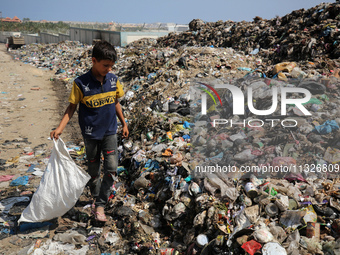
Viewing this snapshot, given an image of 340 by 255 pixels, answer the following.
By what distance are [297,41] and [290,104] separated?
487 cm

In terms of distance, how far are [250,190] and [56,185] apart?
1.80 metres

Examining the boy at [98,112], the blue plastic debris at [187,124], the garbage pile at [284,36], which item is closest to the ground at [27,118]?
the boy at [98,112]

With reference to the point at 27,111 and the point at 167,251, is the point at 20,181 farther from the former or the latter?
the point at 27,111

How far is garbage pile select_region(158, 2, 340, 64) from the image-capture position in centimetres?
722

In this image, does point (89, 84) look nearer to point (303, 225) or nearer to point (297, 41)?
point (303, 225)

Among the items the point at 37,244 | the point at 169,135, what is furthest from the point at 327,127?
the point at 37,244

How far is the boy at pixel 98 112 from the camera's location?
7.70 feet

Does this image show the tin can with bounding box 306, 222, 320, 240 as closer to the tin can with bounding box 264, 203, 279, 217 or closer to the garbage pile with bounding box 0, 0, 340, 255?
the garbage pile with bounding box 0, 0, 340, 255

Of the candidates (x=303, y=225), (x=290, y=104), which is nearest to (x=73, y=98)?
(x=303, y=225)

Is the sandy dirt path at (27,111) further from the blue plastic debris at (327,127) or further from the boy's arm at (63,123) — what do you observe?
the blue plastic debris at (327,127)

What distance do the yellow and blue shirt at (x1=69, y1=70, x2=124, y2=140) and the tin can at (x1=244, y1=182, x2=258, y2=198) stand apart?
54.9 inches

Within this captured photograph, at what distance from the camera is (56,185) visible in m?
2.50

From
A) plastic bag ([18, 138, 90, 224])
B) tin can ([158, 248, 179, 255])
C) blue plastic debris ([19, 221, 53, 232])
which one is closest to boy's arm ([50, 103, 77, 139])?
plastic bag ([18, 138, 90, 224])

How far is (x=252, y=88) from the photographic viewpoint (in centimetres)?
439
